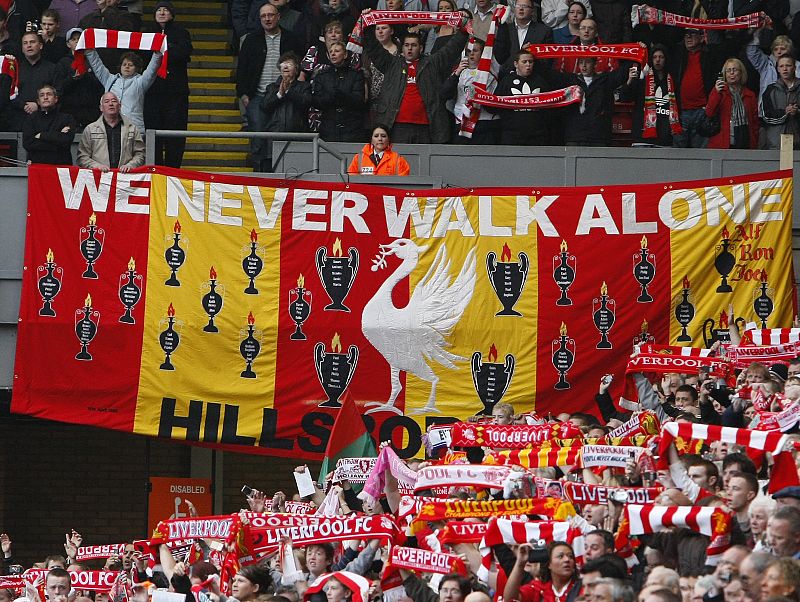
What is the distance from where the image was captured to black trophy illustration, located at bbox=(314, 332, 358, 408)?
56.6ft

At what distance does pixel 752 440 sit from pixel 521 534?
1.42m

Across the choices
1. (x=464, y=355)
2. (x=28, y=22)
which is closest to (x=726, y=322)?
(x=464, y=355)

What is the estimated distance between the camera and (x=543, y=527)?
9.13 metres

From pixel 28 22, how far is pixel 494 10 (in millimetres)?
5167

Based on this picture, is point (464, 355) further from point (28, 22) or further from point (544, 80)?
point (28, 22)

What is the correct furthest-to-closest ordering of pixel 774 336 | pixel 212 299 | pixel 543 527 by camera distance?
pixel 212 299 → pixel 774 336 → pixel 543 527

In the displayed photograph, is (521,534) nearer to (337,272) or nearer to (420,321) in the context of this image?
(420,321)

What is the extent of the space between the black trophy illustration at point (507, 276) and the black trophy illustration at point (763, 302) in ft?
7.70

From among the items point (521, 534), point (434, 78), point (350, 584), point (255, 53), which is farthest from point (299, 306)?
point (521, 534)

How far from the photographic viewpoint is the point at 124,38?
18000mm

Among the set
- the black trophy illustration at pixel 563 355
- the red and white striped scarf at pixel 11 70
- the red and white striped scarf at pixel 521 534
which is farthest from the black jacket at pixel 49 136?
the red and white striped scarf at pixel 521 534

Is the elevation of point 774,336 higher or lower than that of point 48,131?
lower

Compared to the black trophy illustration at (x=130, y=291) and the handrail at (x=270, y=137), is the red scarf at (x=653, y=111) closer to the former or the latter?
the handrail at (x=270, y=137)

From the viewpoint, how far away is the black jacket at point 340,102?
18.0 m
